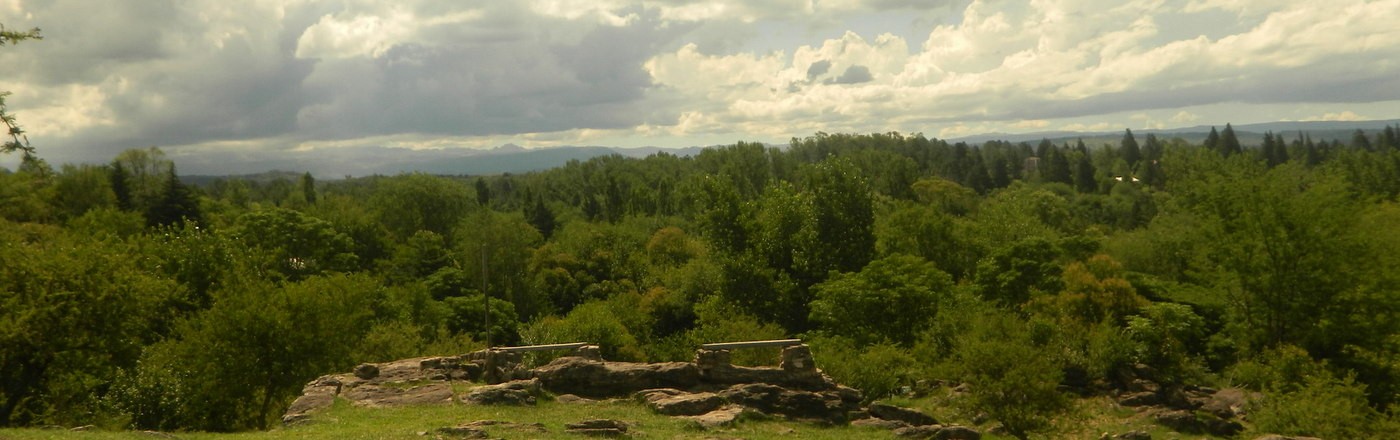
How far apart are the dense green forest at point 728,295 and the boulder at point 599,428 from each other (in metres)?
10.2

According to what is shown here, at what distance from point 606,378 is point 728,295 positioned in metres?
31.8

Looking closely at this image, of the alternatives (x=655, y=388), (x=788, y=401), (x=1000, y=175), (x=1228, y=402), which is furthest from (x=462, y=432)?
(x=1000, y=175)

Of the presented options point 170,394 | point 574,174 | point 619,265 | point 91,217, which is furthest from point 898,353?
point 574,174

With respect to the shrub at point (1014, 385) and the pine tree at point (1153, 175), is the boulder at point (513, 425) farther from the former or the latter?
the pine tree at point (1153, 175)

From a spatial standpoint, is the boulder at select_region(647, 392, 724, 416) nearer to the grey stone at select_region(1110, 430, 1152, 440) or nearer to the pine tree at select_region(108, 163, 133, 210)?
A: the grey stone at select_region(1110, 430, 1152, 440)

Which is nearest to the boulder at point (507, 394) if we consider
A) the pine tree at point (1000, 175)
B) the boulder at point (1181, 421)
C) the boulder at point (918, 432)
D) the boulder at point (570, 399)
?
the boulder at point (570, 399)

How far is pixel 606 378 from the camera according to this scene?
2881 centimetres

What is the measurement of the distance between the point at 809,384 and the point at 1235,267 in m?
32.9

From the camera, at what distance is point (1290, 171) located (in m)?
58.1

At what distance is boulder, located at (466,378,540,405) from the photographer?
2623 cm

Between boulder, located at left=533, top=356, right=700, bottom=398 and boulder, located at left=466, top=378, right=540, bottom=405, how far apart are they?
120cm

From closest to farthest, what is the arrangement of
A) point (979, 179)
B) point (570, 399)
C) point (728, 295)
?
point (570, 399)
point (728, 295)
point (979, 179)

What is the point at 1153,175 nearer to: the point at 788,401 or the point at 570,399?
the point at 788,401

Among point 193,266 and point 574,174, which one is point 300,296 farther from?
point 574,174
